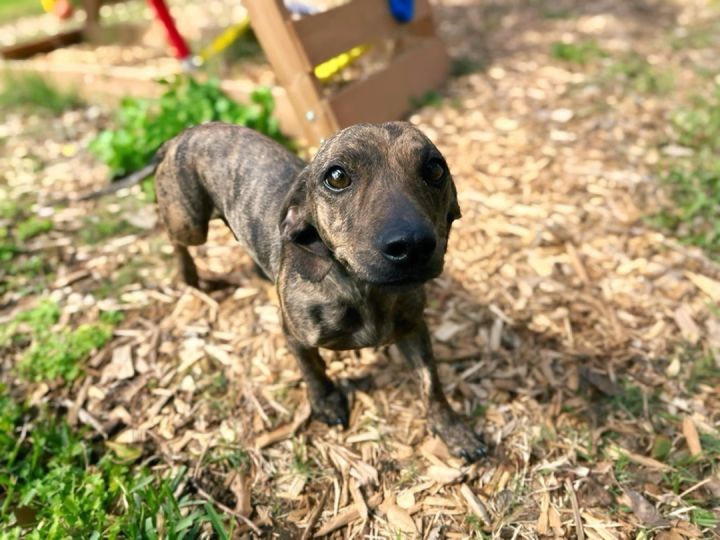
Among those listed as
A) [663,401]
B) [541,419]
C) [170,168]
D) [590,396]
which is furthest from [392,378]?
[170,168]

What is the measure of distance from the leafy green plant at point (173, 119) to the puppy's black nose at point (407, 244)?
12.4 ft

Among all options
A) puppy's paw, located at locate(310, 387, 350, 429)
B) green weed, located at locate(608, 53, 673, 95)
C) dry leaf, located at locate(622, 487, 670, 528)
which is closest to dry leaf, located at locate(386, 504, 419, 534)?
puppy's paw, located at locate(310, 387, 350, 429)

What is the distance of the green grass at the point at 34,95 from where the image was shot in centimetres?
706

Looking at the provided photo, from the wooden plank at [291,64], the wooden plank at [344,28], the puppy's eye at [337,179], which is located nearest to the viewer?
the puppy's eye at [337,179]

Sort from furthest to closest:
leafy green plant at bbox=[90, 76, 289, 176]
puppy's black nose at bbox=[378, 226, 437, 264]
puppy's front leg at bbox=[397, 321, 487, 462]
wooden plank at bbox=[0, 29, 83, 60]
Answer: wooden plank at bbox=[0, 29, 83, 60]
leafy green plant at bbox=[90, 76, 289, 176]
puppy's front leg at bbox=[397, 321, 487, 462]
puppy's black nose at bbox=[378, 226, 437, 264]

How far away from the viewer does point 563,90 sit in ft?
20.0

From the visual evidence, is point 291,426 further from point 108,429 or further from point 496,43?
point 496,43

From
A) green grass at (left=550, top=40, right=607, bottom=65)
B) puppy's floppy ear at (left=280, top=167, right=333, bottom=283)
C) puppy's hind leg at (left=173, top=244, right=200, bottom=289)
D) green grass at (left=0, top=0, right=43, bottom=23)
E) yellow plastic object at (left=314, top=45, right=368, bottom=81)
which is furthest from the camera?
green grass at (left=0, top=0, right=43, bottom=23)

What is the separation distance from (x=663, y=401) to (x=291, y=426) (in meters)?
2.34

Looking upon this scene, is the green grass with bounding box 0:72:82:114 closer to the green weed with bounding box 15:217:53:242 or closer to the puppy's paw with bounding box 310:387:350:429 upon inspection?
the green weed with bounding box 15:217:53:242

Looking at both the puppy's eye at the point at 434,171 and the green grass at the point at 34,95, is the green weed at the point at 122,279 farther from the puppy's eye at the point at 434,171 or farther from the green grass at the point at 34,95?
the green grass at the point at 34,95

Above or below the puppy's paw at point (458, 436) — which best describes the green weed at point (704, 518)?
below

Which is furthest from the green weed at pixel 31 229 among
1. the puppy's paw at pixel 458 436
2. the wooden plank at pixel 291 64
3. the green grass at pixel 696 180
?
the green grass at pixel 696 180

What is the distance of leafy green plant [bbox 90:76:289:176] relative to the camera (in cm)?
522
